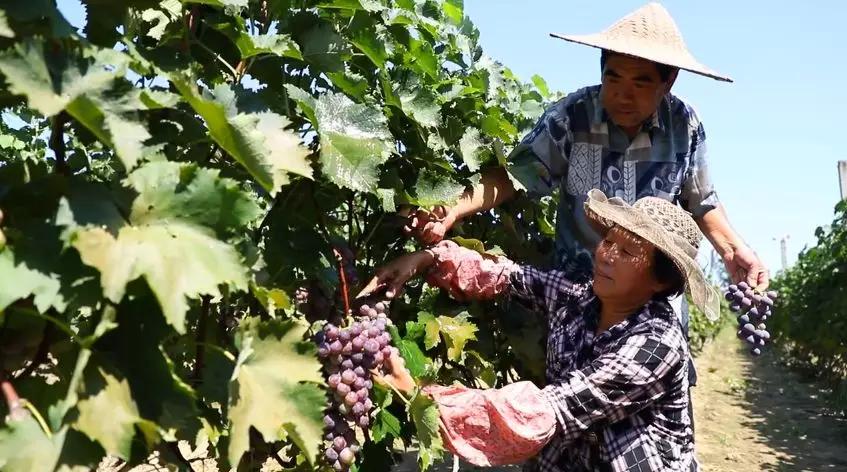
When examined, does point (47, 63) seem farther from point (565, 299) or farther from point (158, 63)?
point (565, 299)

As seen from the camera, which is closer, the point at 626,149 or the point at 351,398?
the point at 351,398

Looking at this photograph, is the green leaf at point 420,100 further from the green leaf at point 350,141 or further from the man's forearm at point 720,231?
the man's forearm at point 720,231

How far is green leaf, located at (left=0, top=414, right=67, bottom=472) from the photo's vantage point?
3.81 ft

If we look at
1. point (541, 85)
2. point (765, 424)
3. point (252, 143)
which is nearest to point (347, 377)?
point (252, 143)

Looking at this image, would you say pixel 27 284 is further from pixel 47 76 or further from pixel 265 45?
pixel 265 45

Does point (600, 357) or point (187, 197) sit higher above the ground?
point (187, 197)

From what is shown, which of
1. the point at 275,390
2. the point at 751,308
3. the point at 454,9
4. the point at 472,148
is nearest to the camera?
the point at 275,390

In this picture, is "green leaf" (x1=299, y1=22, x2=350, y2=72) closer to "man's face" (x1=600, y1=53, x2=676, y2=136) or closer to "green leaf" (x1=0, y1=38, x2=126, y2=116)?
"green leaf" (x1=0, y1=38, x2=126, y2=116)

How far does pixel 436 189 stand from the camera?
236 cm

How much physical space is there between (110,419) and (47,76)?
1.55ft

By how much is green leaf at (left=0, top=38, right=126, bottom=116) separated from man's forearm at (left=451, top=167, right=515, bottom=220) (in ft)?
5.04

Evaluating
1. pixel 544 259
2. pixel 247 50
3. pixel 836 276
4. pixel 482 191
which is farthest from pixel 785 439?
pixel 247 50

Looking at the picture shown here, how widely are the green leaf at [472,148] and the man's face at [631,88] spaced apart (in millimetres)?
495

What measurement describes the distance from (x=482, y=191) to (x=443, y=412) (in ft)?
2.74
